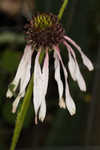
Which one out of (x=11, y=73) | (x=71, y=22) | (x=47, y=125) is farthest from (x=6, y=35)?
(x=47, y=125)

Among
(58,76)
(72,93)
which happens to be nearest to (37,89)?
(58,76)

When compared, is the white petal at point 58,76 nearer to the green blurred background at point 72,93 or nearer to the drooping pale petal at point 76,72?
the drooping pale petal at point 76,72

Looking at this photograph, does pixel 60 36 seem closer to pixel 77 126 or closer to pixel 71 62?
pixel 71 62

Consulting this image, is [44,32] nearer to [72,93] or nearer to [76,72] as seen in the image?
[76,72]

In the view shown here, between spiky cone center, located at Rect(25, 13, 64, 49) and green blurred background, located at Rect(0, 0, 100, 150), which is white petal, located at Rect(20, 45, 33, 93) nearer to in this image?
spiky cone center, located at Rect(25, 13, 64, 49)

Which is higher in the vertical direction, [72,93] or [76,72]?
[72,93]

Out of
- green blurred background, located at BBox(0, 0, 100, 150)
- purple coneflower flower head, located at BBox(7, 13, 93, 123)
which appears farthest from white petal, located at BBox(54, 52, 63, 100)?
green blurred background, located at BBox(0, 0, 100, 150)
